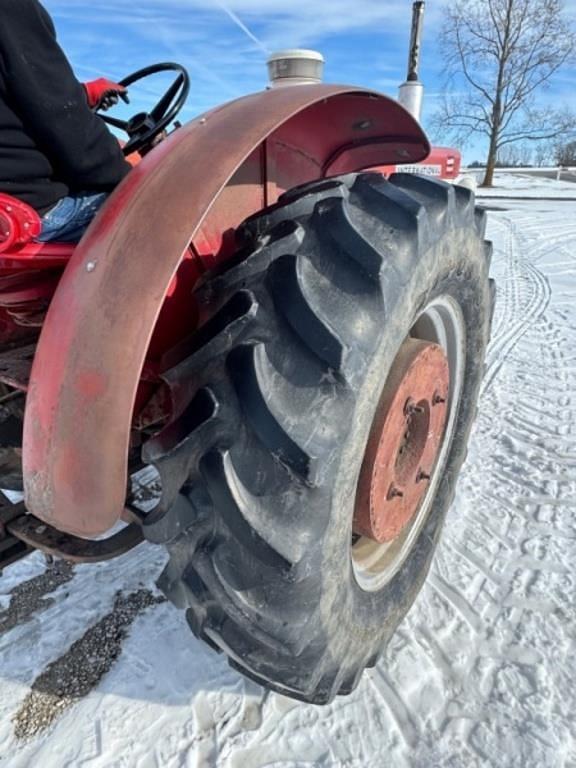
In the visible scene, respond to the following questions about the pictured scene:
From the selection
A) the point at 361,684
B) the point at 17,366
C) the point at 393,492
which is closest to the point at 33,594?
the point at 17,366

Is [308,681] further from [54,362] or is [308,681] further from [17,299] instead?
[17,299]

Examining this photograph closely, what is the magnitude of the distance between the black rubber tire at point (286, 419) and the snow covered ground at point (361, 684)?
33 centimetres

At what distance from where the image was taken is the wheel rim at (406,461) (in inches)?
54.2

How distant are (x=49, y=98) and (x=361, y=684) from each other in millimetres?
1556

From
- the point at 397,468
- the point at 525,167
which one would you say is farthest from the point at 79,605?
the point at 525,167

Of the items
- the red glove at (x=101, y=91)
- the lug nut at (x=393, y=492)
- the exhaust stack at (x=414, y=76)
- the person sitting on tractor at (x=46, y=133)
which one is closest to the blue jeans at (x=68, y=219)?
the person sitting on tractor at (x=46, y=133)

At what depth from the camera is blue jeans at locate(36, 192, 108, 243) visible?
1.19 m

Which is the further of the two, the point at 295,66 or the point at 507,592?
the point at 295,66

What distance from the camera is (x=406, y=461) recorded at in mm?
1545

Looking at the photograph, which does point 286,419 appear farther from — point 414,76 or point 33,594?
point 414,76

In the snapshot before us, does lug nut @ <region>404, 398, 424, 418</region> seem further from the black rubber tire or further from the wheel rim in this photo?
the black rubber tire

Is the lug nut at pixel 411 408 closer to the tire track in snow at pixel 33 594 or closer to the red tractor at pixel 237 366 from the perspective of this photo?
the red tractor at pixel 237 366

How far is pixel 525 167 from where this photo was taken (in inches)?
1655

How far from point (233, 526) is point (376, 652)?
0.69 meters
